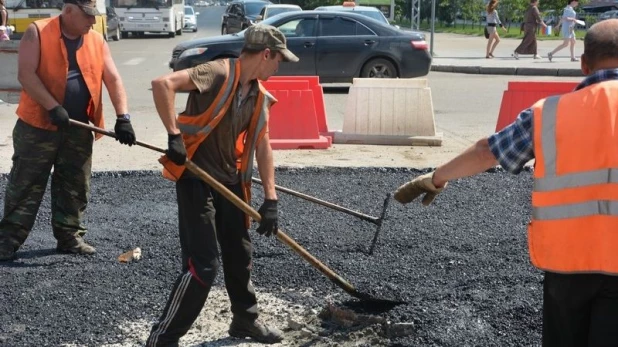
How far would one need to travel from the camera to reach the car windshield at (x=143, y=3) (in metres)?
36.3

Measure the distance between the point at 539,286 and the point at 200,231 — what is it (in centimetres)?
212

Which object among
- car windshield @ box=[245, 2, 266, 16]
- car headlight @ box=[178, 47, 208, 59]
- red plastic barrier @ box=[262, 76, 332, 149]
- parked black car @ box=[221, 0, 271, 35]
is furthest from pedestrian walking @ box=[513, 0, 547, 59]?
red plastic barrier @ box=[262, 76, 332, 149]

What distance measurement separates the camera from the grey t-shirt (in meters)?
4.49

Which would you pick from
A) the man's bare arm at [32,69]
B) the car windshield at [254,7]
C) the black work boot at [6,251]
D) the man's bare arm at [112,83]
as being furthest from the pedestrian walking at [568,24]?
the black work boot at [6,251]

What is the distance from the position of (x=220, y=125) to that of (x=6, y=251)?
2383 mm

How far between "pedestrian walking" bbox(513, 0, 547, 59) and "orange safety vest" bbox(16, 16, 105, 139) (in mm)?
18345

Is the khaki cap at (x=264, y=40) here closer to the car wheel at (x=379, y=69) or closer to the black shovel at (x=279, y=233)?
the black shovel at (x=279, y=233)

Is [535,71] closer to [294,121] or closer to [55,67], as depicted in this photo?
[294,121]

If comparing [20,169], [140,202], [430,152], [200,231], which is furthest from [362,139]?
[200,231]

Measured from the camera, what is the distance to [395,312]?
16.6 ft

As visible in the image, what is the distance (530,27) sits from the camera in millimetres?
23344

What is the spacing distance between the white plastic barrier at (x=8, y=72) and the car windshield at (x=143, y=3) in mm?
26997

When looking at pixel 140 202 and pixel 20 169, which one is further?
pixel 140 202

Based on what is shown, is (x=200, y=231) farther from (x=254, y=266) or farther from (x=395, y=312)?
(x=254, y=266)
